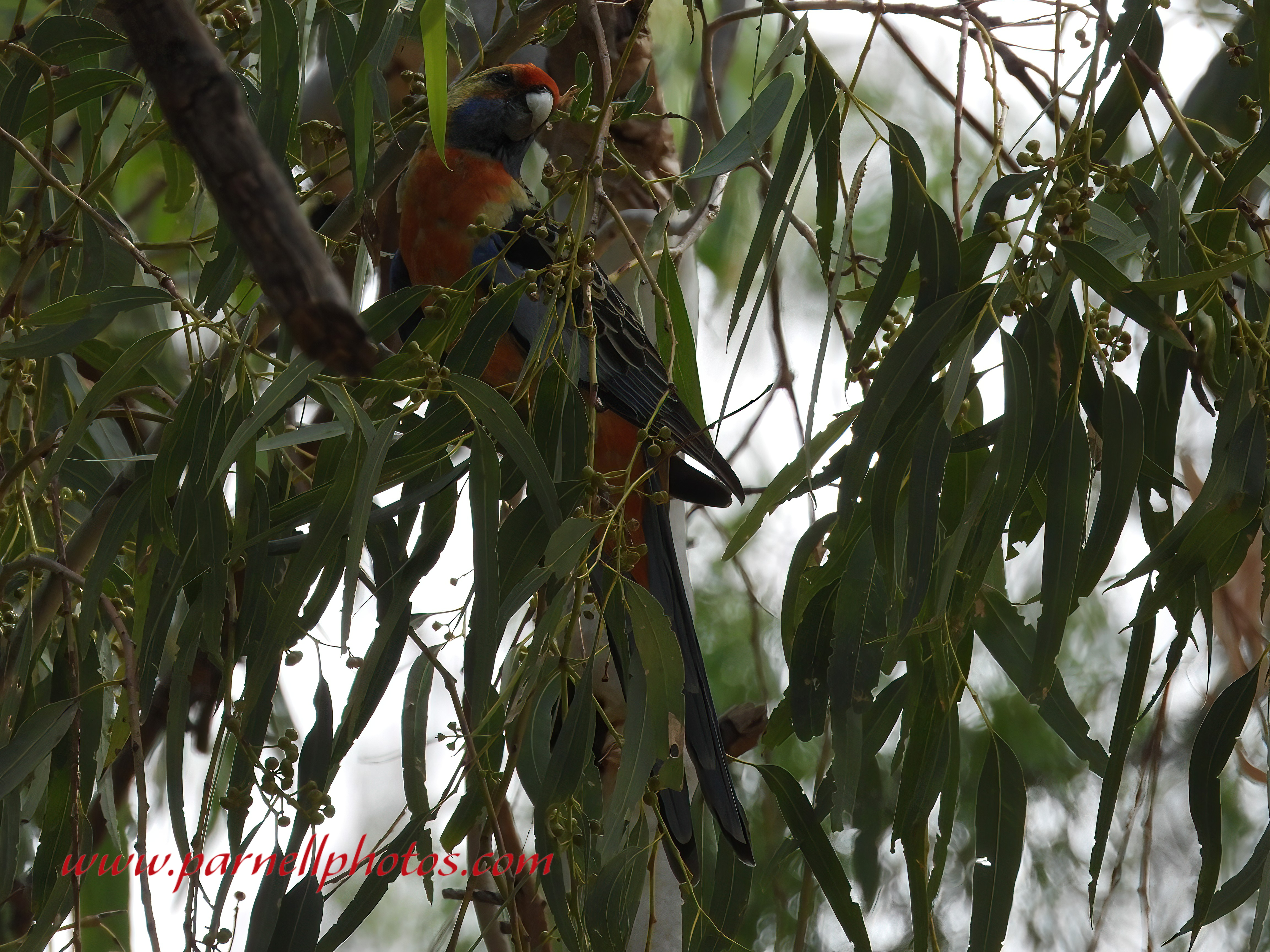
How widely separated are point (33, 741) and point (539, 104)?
1.39 meters

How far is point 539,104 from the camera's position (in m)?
2.06

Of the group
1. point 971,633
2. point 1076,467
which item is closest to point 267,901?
point 971,633

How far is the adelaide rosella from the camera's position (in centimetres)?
127

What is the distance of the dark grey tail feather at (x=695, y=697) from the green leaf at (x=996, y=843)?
24cm

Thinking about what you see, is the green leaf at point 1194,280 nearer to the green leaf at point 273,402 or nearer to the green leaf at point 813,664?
the green leaf at point 813,664

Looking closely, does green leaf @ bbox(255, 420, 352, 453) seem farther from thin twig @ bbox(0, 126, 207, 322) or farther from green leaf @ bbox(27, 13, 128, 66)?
green leaf @ bbox(27, 13, 128, 66)

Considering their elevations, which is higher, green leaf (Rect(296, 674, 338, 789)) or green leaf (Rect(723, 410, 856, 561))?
Answer: green leaf (Rect(723, 410, 856, 561))

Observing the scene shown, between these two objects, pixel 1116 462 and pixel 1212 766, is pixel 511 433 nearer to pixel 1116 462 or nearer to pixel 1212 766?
pixel 1116 462

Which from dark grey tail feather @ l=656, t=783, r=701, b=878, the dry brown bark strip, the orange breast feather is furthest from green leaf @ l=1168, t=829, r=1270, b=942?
the orange breast feather

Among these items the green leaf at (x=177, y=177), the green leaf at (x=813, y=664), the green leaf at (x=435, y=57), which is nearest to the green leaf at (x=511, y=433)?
the green leaf at (x=435, y=57)

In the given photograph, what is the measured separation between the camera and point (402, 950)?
304 centimetres

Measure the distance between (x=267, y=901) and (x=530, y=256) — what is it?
2.94ft

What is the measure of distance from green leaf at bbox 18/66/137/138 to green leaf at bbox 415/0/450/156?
0.49 meters

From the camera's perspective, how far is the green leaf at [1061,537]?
97 centimetres
